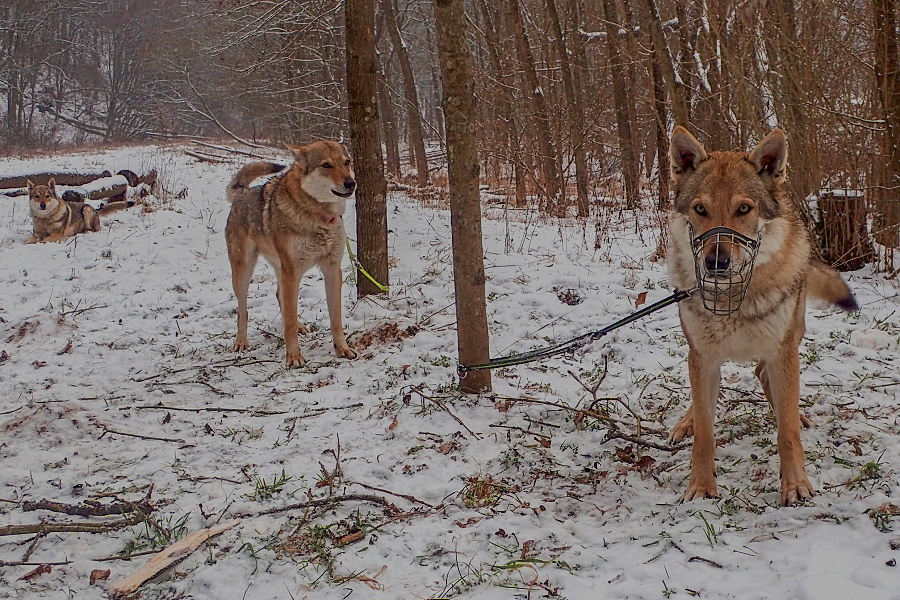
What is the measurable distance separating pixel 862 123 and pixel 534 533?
6553mm

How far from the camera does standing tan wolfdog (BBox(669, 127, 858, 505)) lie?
3.28 m

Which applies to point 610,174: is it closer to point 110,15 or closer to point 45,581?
point 45,581

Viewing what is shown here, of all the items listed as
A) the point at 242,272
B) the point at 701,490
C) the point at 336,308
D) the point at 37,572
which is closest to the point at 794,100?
the point at 336,308

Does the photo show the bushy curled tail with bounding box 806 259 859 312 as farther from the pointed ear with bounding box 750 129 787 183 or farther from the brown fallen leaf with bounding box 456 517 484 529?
the brown fallen leaf with bounding box 456 517 484 529

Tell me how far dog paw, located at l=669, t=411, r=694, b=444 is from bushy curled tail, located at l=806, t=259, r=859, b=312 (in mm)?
1074

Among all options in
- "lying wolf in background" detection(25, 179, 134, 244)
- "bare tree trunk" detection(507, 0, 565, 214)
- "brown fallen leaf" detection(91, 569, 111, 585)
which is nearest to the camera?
"brown fallen leaf" detection(91, 569, 111, 585)

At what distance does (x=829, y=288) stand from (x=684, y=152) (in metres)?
1.32

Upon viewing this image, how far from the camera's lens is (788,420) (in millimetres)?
3375

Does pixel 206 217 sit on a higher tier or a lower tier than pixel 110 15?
lower

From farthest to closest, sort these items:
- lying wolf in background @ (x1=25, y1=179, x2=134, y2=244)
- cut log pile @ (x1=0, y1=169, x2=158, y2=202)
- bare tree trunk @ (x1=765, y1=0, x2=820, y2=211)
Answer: cut log pile @ (x1=0, y1=169, x2=158, y2=202) → lying wolf in background @ (x1=25, y1=179, x2=134, y2=244) → bare tree trunk @ (x1=765, y1=0, x2=820, y2=211)

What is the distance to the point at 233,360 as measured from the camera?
6344 mm

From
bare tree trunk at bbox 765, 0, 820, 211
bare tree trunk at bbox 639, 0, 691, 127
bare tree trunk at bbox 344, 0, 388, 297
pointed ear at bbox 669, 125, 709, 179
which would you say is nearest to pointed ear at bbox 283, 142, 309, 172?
bare tree trunk at bbox 344, 0, 388, 297

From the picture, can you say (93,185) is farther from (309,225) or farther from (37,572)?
(37,572)

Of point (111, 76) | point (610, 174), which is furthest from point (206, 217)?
point (111, 76)
